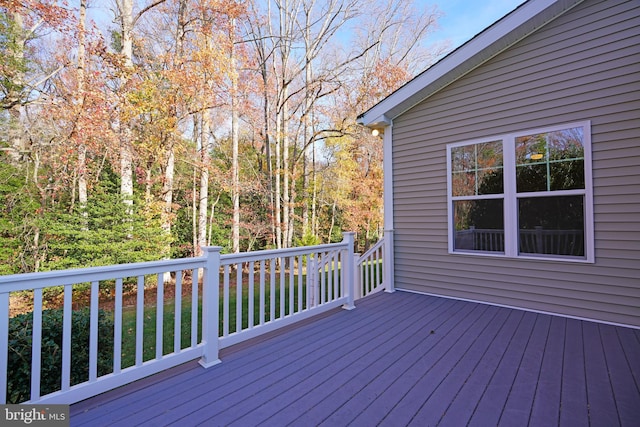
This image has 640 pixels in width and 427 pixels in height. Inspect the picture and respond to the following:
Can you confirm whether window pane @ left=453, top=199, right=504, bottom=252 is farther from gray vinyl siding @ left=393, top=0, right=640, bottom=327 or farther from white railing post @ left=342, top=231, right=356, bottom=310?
white railing post @ left=342, top=231, right=356, bottom=310

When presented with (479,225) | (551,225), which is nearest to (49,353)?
(479,225)

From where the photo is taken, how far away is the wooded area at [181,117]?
6.02m

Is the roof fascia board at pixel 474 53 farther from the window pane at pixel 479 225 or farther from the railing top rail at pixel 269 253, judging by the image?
the railing top rail at pixel 269 253

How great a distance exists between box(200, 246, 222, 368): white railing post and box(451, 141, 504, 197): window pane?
3564 mm

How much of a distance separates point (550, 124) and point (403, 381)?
358 centimetres

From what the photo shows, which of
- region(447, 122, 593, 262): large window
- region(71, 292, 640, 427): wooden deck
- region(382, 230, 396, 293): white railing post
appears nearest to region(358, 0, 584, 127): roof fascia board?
region(447, 122, 593, 262): large window

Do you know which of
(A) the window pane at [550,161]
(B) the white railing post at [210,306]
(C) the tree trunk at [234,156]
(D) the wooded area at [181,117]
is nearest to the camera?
(B) the white railing post at [210,306]

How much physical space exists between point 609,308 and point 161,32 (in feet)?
37.6

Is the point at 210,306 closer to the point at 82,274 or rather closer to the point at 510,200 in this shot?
the point at 82,274

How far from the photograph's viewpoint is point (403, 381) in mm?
2186

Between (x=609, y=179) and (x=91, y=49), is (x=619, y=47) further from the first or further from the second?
(x=91, y=49)

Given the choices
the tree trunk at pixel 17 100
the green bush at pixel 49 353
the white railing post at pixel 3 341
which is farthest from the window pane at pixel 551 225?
the tree trunk at pixel 17 100

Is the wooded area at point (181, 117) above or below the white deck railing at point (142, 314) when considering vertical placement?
above

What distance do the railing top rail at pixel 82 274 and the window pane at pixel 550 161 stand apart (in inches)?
161
